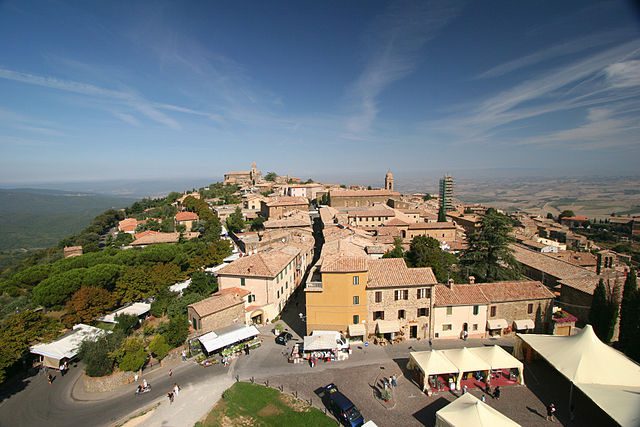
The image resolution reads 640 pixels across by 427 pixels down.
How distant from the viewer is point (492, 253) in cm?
3400

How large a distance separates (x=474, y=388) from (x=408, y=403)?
4648 mm

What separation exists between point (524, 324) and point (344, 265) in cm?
1575

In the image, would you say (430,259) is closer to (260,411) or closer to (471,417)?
(471,417)

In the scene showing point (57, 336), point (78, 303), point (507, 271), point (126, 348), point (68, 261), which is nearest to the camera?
point (126, 348)

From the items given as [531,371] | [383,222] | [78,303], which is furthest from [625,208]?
[78,303]

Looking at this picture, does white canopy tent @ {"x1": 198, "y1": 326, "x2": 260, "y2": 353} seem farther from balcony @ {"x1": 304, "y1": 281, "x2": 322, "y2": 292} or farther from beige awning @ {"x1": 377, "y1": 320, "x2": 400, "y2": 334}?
beige awning @ {"x1": 377, "y1": 320, "x2": 400, "y2": 334}

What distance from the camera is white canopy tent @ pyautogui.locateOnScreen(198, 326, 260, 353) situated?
24.8m

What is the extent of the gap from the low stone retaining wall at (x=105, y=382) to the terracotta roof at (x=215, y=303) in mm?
6689

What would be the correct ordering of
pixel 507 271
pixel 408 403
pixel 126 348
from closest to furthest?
pixel 408 403 < pixel 126 348 < pixel 507 271

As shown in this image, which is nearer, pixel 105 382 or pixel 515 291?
pixel 105 382

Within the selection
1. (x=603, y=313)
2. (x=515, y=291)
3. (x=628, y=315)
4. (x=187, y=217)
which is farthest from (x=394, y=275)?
(x=187, y=217)

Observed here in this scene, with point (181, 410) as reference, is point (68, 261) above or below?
above

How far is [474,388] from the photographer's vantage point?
2003cm

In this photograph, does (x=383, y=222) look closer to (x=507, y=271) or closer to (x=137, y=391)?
(x=507, y=271)
